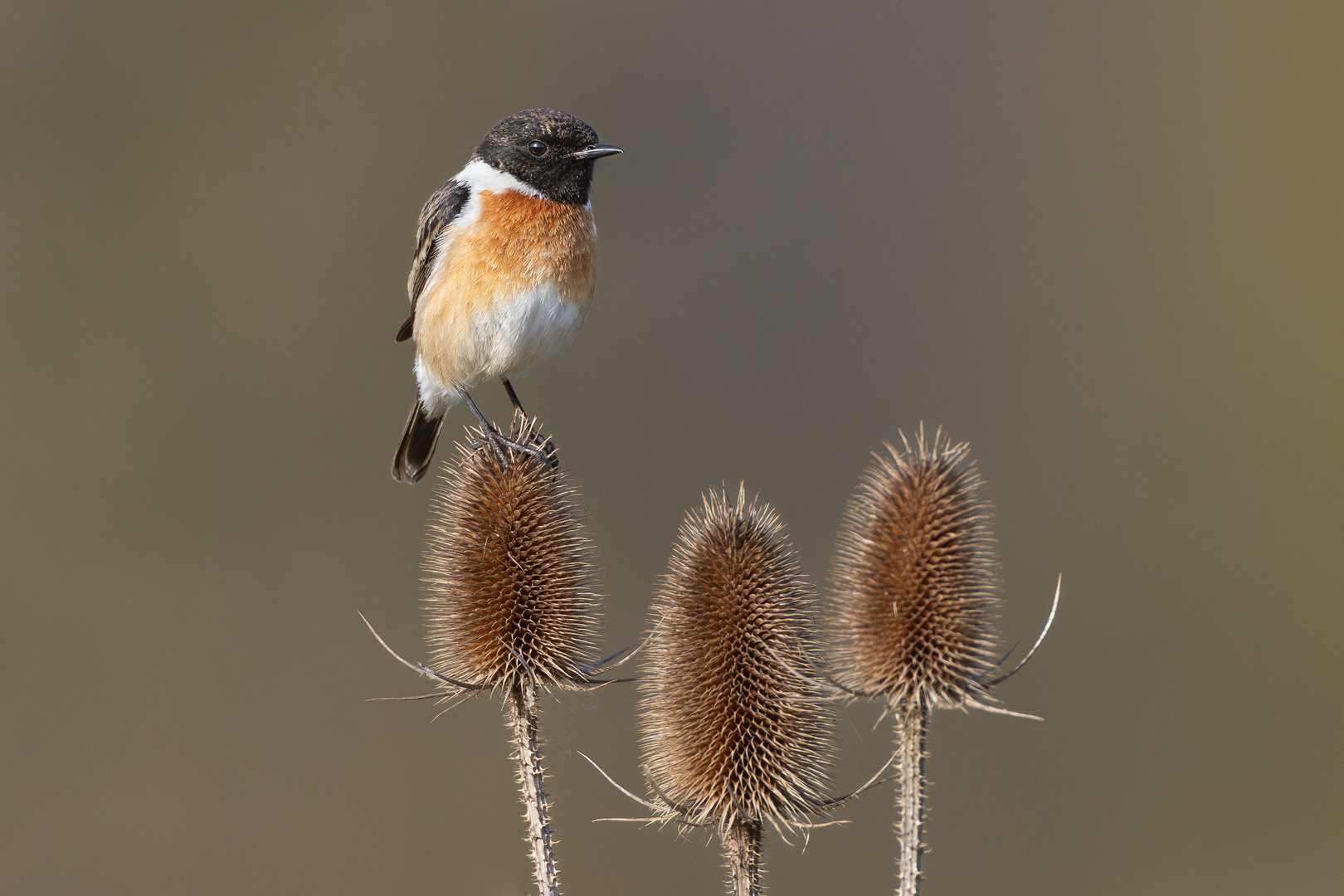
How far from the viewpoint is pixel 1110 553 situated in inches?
507

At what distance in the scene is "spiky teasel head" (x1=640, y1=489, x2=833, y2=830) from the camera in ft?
14.1

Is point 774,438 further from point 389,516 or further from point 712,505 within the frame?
point 712,505

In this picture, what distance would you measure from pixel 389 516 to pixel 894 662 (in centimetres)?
1016

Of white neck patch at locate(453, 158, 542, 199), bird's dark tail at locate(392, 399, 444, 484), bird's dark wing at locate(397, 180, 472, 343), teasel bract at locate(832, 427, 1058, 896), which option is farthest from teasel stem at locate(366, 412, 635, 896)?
bird's dark tail at locate(392, 399, 444, 484)

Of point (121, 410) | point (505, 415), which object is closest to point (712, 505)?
point (505, 415)

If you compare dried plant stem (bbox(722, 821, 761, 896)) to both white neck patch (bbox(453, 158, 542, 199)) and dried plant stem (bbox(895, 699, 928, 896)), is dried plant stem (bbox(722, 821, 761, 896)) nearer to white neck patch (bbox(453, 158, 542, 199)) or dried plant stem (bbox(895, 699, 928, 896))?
dried plant stem (bbox(895, 699, 928, 896))

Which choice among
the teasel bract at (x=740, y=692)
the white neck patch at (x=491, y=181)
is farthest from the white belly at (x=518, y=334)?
the teasel bract at (x=740, y=692)

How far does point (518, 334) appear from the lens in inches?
249

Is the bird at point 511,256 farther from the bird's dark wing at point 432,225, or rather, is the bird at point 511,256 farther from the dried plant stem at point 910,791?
the dried plant stem at point 910,791

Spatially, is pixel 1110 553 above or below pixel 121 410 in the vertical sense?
below

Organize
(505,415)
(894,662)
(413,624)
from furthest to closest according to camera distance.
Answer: (413,624) < (505,415) < (894,662)

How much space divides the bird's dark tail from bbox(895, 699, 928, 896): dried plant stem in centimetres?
446

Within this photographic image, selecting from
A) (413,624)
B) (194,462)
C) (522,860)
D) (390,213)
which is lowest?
(522,860)

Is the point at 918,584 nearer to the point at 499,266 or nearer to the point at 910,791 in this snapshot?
the point at 910,791
